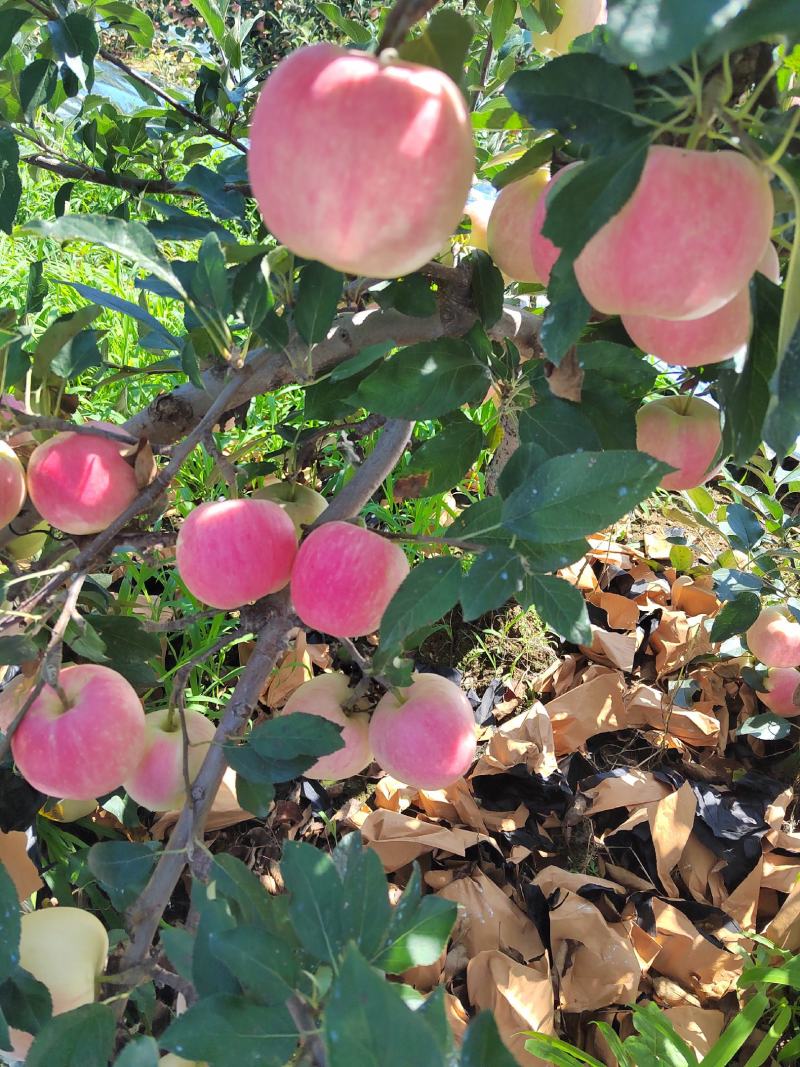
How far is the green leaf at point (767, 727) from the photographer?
4.23 ft

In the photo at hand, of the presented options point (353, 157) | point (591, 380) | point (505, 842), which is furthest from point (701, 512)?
point (353, 157)

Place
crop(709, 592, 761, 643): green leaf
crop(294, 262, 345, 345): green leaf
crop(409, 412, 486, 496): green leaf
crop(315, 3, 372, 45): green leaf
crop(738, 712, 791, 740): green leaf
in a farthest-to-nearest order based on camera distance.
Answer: crop(738, 712, 791, 740): green leaf < crop(709, 592, 761, 643): green leaf < crop(315, 3, 372, 45): green leaf < crop(409, 412, 486, 496): green leaf < crop(294, 262, 345, 345): green leaf

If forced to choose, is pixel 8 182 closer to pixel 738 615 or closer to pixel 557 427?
pixel 557 427

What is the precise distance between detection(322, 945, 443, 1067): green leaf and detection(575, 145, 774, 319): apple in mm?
299

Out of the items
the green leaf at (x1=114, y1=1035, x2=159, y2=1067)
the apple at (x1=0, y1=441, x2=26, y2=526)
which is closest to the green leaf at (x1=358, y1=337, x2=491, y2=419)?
the apple at (x1=0, y1=441, x2=26, y2=526)

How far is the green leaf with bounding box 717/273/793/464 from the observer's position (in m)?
0.44

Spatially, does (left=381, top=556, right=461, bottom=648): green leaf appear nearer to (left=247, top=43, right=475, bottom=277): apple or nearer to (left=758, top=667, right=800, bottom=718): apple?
(left=247, top=43, right=475, bottom=277): apple

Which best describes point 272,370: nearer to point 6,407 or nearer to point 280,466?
point 6,407

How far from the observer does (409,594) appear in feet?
1.63

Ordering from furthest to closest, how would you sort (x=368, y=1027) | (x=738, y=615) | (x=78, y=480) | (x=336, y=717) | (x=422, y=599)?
(x=738, y=615) < (x=336, y=717) < (x=78, y=480) < (x=422, y=599) < (x=368, y=1027)

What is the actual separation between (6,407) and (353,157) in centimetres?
42

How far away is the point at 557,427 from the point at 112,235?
312mm

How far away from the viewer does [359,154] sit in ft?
1.10

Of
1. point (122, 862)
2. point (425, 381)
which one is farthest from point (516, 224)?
point (122, 862)
